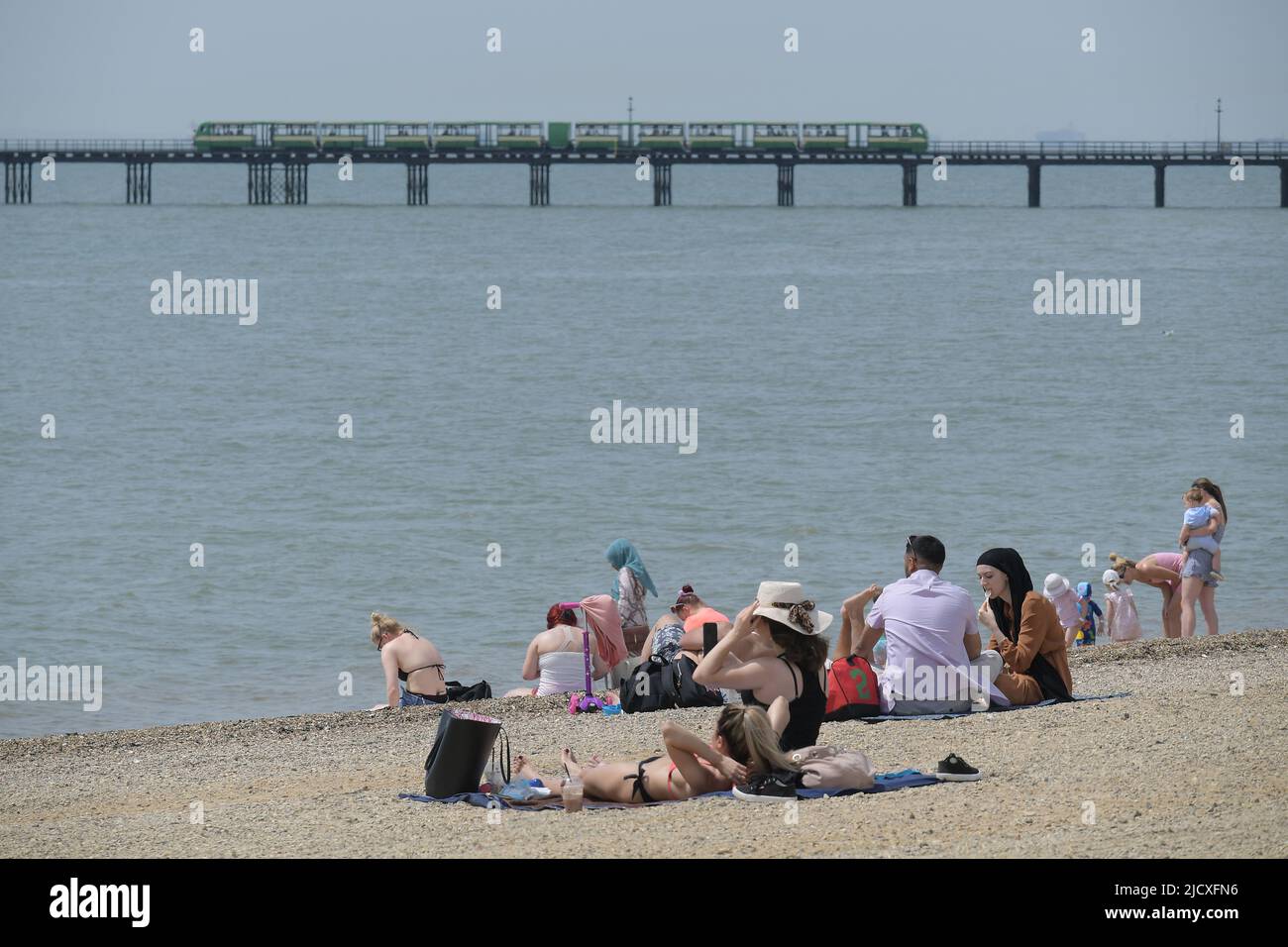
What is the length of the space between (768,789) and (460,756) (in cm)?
146

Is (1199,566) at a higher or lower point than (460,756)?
higher

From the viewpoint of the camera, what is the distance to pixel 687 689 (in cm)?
1040

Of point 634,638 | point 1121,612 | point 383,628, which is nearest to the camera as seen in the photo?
point 383,628

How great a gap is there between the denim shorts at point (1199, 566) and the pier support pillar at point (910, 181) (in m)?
87.1

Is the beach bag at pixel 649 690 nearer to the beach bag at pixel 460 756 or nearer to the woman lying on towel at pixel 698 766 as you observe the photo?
the beach bag at pixel 460 756

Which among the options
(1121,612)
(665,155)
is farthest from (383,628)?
(665,155)

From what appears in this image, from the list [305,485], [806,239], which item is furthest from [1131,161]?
[305,485]

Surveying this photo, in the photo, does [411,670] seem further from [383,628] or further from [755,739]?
[755,739]

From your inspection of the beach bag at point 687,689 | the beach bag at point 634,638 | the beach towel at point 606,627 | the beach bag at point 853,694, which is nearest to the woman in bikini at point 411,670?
the beach towel at point 606,627

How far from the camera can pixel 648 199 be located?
523 ft

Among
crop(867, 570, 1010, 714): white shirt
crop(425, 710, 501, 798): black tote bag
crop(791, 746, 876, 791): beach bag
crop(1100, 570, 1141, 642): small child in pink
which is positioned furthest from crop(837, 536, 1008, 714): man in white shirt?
crop(1100, 570, 1141, 642): small child in pink

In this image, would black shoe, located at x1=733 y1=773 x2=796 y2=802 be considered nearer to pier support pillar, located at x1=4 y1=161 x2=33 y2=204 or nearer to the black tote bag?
the black tote bag

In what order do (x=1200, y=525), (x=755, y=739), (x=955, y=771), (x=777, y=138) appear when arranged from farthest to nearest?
1. (x=777, y=138)
2. (x=1200, y=525)
3. (x=955, y=771)
4. (x=755, y=739)

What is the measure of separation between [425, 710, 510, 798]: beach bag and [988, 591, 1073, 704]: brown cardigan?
121 inches
